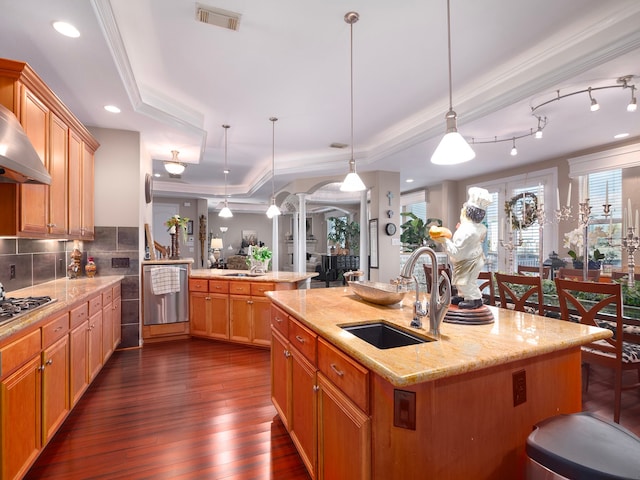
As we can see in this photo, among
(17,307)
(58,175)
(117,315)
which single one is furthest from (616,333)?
(117,315)

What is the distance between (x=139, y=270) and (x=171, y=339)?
3.30 feet

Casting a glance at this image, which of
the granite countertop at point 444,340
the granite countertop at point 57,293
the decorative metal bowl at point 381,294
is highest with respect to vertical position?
the decorative metal bowl at point 381,294

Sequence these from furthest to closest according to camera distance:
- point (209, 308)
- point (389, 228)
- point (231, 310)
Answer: point (389, 228)
point (209, 308)
point (231, 310)

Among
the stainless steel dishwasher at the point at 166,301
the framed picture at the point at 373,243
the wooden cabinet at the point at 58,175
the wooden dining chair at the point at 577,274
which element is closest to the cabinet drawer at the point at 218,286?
the stainless steel dishwasher at the point at 166,301

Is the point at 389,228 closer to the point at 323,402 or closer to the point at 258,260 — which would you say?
the point at 258,260

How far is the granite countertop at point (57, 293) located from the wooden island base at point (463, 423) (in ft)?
5.50

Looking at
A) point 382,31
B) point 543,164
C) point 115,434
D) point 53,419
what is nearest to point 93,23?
point 382,31

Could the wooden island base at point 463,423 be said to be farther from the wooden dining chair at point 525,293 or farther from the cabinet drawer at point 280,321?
the wooden dining chair at point 525,293

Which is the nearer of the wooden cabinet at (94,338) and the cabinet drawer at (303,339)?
the cabinet drawer at (303,339)

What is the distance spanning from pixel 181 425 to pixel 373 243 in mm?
4476

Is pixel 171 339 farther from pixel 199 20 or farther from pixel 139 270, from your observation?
pixel 199 20

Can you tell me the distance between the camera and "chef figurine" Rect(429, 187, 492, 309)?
1.62 meters

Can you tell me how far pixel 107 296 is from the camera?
3283 mm

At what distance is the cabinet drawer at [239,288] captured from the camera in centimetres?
405
